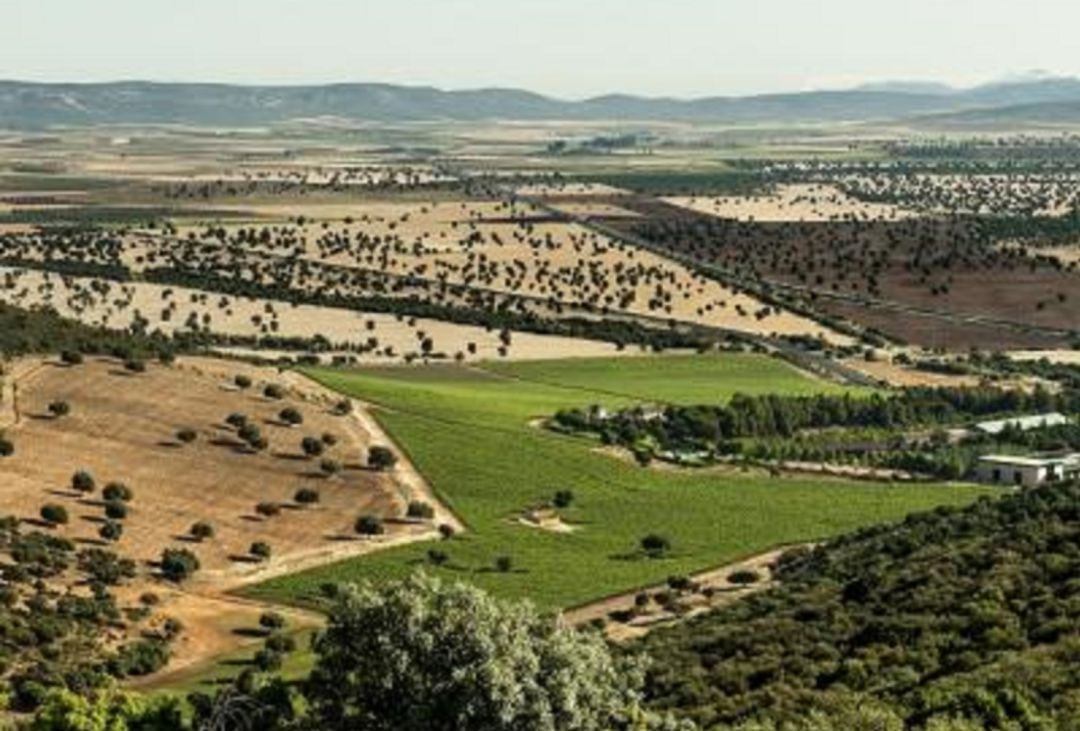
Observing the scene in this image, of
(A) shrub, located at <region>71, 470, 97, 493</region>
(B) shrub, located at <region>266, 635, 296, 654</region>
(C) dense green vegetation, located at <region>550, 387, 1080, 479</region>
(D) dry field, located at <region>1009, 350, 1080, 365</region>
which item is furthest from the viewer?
(D) dry field, located at <region>1009, 350, 1080, 365</region>

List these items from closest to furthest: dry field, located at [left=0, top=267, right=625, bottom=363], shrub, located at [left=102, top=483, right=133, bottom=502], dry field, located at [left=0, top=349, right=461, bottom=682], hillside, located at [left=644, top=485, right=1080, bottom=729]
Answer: hillside, located at [left=644, top=485, right=1080, bottom=729] < dry field, located at [left=0, top=349, right=461, bottom=682] < shrub, located at [left=102, top=483, right=133, bottom=502] < dry field, located at [left=0, top=267, right=625, bottom=363]

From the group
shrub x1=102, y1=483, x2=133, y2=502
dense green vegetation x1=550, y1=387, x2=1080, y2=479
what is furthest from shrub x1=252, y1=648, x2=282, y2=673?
dense green vegetation x1=550, y1=387, x2=1080, y2=479

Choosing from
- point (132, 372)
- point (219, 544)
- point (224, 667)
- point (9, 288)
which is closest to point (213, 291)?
point (9, 288)

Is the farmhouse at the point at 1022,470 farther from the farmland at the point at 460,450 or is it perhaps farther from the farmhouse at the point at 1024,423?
the farmhouse at the point at 1024,423

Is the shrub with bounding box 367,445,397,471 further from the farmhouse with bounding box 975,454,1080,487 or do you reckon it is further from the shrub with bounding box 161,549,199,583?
the farmhouse with bounding box 975,454,1080,487

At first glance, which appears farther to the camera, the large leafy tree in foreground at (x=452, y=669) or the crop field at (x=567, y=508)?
the crop field at (x=567, y=508)

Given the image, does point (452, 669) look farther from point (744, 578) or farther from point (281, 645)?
point (744, 578)

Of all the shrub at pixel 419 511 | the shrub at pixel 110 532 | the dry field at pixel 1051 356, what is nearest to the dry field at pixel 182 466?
the shrub at pixel 110 532
